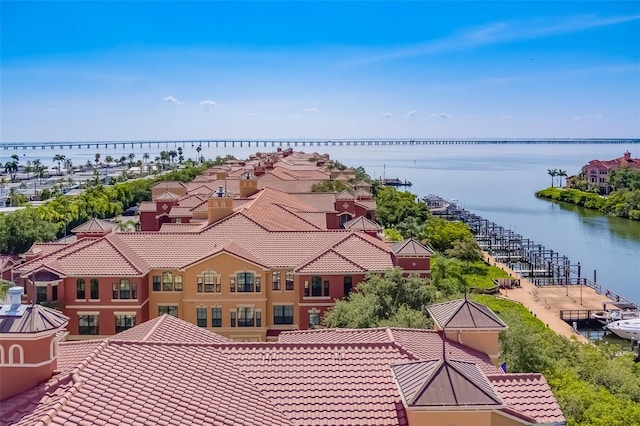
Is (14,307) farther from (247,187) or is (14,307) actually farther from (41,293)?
(247,187)

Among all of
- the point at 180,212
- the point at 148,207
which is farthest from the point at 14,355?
the point at 148,207

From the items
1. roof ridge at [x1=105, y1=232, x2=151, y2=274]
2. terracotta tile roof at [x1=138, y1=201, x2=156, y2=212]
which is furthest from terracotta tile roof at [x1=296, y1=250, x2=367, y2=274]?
terracotta tile roof at [x1=138, y1=201, x2=156, y2=212]

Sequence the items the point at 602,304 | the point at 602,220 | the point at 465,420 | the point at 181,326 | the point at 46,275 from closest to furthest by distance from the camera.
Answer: the point at 465,420 < the point at 181,326 < the point at 46,275 < the point at 602,304 < the point at 602,220

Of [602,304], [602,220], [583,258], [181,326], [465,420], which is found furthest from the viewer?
[602,220]

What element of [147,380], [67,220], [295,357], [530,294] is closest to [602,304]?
[530,294]

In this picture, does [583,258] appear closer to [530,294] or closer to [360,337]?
[530,294]

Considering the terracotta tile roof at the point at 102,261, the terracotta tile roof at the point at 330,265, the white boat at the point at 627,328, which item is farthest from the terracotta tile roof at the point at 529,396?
the white boat at the point at 627,328

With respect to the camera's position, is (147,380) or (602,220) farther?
(602,220)

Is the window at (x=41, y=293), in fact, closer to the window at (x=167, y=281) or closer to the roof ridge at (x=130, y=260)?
the roof ridge at (x=130, y=260)
